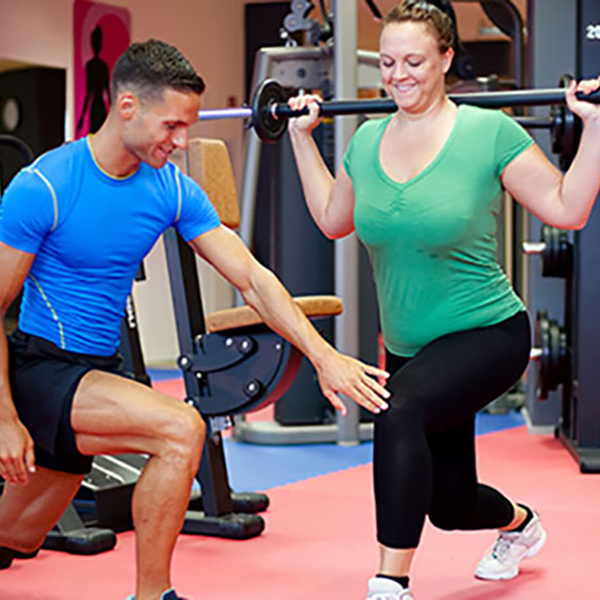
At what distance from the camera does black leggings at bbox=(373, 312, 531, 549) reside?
2338mm

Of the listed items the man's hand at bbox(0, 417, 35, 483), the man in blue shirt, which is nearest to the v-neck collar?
the man in blue shirt

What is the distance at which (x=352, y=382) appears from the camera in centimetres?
245

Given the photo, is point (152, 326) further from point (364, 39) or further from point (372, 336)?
point (364, 39)

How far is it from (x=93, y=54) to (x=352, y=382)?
6387 millimetres

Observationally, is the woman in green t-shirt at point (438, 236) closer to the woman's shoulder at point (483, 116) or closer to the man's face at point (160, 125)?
the woman's shoulder at point (483, 116)

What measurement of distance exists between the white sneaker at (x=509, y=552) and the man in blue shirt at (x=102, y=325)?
31.8 inches

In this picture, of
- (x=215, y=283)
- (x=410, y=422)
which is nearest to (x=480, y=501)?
(x=410, y=422)

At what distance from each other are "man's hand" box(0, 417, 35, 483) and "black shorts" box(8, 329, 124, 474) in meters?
0.09

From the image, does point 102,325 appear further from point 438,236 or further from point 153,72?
point 438,236

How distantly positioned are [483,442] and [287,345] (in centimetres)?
239

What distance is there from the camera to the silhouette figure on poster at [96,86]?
817 cm

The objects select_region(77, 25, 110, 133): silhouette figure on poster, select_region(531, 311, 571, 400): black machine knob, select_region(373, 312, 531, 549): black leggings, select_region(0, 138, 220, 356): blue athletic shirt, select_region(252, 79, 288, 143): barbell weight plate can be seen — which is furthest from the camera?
select_region(77, 25, 110, 133): silhouette figure on poster

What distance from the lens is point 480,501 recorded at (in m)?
2.74

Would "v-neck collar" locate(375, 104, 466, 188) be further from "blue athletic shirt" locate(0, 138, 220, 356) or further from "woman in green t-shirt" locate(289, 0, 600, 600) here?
"blue athletic shirt" locate(0, 138, 220, 356)
